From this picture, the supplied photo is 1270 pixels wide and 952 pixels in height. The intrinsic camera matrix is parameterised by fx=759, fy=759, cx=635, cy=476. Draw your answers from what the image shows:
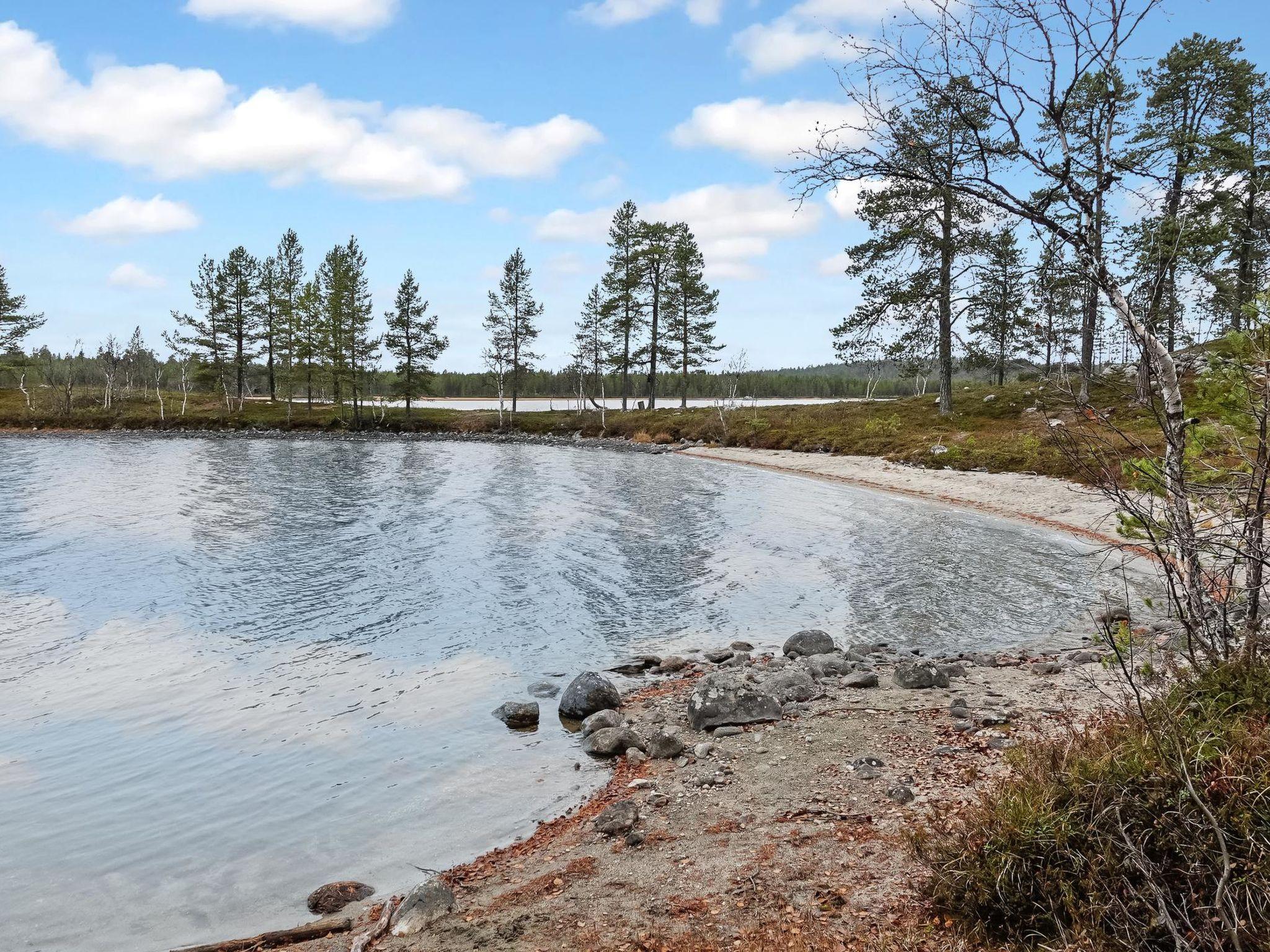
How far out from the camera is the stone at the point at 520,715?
10.8 m

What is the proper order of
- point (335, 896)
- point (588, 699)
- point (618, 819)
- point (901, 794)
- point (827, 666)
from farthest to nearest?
point (827, 666), point (588, 699), point (618, 819), point (901, 794), point (335, 896)

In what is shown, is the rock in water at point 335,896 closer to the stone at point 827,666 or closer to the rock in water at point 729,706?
the rock in water at point 729,706

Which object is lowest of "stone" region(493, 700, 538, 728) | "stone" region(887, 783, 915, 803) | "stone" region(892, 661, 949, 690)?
"stone" region(493, 700, 538, 728)

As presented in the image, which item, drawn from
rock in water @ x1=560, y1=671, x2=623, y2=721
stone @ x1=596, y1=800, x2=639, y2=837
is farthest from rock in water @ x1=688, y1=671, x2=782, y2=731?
stone @ x1=596, y1=800, x2=639, y2=837

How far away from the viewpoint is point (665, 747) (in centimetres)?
934

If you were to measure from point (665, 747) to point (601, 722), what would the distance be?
137 cm

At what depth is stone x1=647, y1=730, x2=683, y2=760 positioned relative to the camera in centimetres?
928

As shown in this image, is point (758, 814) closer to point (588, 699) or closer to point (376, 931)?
point (376, 931)

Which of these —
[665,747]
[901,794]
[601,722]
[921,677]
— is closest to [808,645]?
[921,677]

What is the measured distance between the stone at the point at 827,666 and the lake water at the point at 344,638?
2212mm

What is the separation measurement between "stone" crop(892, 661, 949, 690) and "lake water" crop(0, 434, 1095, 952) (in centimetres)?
269

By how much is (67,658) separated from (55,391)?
9363 centimetres

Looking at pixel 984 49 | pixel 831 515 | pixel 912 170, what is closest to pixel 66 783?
pixel 912 170

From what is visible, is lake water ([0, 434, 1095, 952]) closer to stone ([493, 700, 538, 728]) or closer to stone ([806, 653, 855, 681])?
stone ([493, 700, 538, 728])
